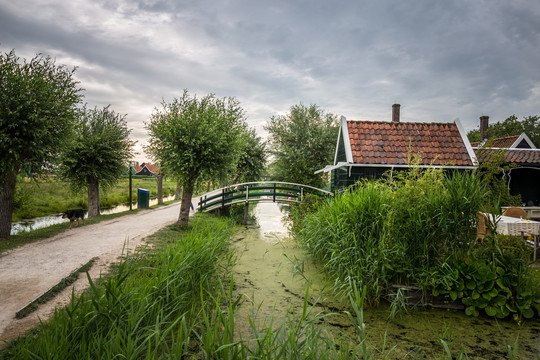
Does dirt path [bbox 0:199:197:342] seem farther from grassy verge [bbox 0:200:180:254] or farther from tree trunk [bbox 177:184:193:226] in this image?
tree trunk [bbox 177:184:193:226]

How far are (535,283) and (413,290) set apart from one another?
1.89m

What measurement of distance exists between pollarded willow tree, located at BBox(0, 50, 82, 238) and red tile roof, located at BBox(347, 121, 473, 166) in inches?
392

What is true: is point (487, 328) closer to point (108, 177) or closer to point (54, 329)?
point (54, 329)

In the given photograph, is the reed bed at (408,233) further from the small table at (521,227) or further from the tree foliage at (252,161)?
the tree foliage at (252,161)

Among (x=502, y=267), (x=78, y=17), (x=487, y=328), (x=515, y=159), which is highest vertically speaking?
(x=78, y=17)

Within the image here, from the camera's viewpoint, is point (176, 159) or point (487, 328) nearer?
point (487, 328)

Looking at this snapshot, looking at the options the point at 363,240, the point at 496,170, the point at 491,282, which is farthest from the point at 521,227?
the point at 496,170

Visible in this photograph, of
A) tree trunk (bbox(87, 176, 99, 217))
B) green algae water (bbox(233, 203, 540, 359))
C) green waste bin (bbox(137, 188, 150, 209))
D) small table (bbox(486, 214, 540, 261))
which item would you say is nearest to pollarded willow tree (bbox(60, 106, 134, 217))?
tree trunk (bbox(87, 176, 99, 217))

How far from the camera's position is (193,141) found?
32.0 feet

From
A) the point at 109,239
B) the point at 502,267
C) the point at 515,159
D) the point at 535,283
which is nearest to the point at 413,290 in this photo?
the point at 502,267

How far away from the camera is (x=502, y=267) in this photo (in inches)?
182

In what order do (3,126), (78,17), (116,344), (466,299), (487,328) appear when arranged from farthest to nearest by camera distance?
1. (78,17)
2. (3,126)
3. (466,299)
4. (487,328)
5. (116,344)

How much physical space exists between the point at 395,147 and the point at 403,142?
Result: 49 cm

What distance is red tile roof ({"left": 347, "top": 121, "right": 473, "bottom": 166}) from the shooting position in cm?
1174
